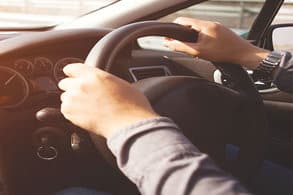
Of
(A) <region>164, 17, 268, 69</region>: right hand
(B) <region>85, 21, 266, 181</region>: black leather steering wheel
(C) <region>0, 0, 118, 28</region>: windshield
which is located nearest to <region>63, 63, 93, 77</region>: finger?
(B) <region>85, 21, 266, 181</region>: black leather steering wheel

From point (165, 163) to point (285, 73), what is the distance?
90cm

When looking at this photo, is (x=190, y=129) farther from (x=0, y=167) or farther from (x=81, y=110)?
(x=0, y=167)

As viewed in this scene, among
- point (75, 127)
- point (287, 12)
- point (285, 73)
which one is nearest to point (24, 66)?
point (75, 127)

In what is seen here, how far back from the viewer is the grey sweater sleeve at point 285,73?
1.73m

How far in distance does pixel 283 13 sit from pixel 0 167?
2.18 m

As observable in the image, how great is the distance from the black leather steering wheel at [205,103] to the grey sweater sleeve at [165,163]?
0.21 m

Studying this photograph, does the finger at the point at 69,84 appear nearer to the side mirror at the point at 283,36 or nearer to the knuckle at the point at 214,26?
the knuckle at the point at 214,26

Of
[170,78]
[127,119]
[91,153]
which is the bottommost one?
[91,153]

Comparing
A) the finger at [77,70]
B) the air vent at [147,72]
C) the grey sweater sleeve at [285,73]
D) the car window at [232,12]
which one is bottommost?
the car window at [232,12]

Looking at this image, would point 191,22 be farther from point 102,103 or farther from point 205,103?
point 102,103

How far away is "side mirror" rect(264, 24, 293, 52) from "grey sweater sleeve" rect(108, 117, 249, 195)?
1.84 meters

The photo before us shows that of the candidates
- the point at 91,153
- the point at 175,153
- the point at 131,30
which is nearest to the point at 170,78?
the point at 131,30

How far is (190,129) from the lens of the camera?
4.87 ft

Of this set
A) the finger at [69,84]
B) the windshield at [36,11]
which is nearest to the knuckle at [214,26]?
the finger at [69,84]
